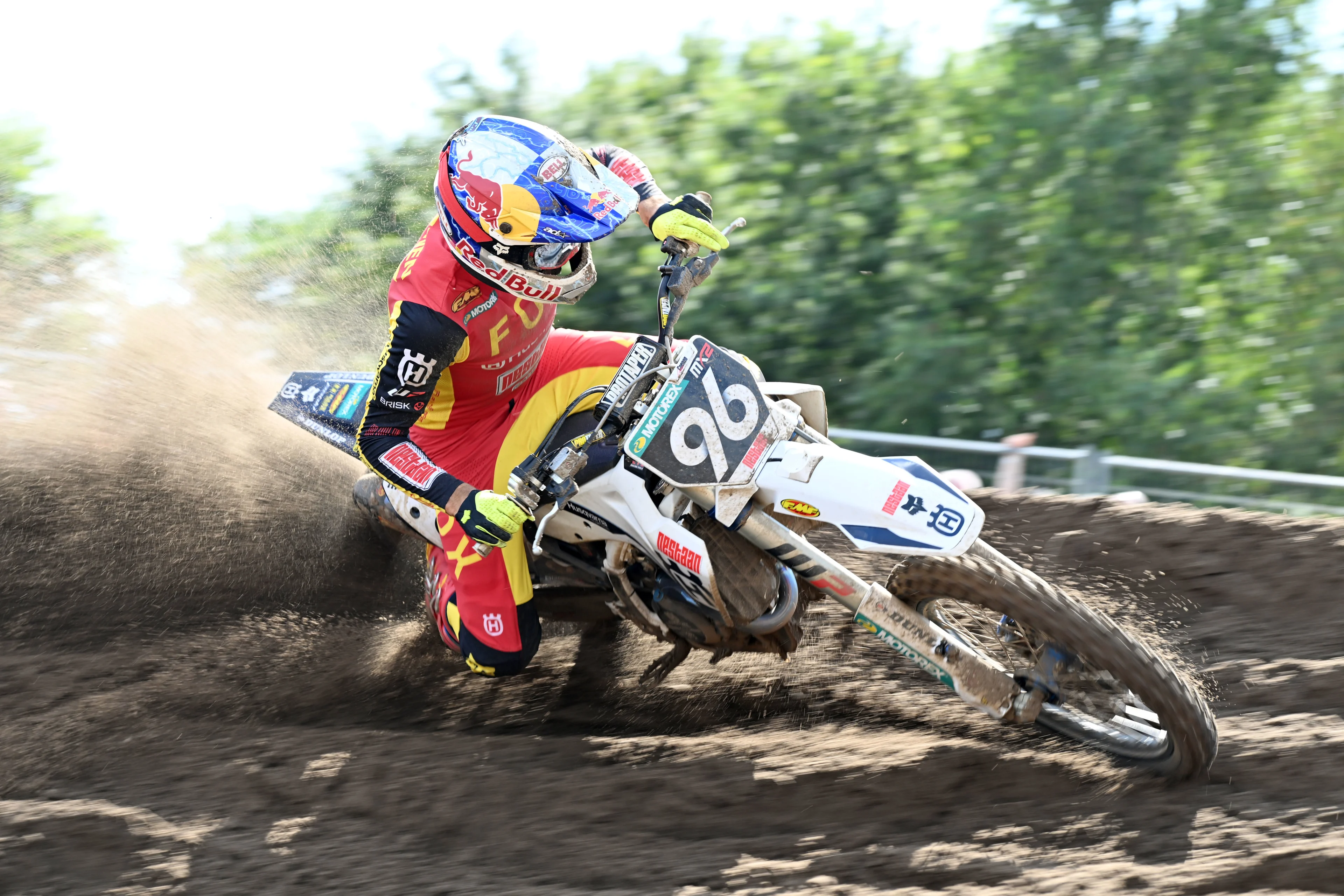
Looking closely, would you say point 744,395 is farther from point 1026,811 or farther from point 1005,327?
point 1005,327

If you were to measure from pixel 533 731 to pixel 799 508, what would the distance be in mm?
1685

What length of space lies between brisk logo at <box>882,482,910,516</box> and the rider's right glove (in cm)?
107

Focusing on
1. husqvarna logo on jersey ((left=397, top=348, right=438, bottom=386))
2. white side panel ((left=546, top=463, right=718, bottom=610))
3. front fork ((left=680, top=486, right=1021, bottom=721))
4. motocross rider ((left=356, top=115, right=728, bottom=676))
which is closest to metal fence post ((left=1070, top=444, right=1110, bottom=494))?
front fork ((left=680, top=486, right=1021, bottom=721))

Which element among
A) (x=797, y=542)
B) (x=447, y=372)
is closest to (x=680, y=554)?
(x=797, y=542)

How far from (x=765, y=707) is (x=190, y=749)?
84.2 inches

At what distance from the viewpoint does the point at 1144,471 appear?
620 centimetres

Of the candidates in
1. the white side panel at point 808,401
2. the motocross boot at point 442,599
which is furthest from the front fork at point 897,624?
the motocross boot at point 442,599

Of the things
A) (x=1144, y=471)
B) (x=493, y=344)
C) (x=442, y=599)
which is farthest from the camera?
(x=1144, y=471)

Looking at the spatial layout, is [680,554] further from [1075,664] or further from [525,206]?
[1075,664]

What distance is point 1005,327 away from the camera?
988 centimetres

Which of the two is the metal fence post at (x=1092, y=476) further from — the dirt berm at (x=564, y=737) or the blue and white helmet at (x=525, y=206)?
the blue and white helmet at (x=525, y=206)

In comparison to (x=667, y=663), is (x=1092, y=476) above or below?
below

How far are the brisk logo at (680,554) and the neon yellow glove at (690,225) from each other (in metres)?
0.92

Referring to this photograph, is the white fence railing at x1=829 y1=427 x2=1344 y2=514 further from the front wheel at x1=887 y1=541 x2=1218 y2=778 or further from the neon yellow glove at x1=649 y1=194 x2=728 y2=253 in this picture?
the neon yellow glove at x1=649 y1=194 x2=728 y2=253
